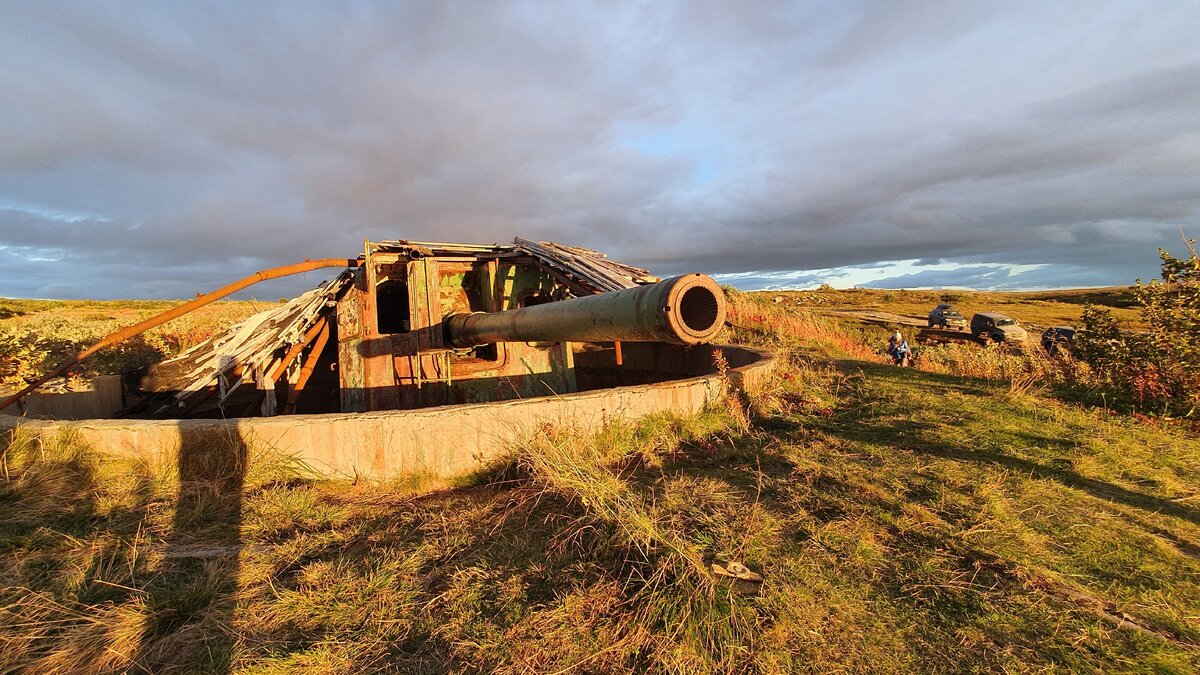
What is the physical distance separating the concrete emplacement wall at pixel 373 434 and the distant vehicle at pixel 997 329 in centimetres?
2174

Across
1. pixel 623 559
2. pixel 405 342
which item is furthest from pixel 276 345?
pixel 623 559

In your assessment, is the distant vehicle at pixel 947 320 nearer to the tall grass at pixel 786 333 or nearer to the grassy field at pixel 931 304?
the grassy field at pixel 931 304

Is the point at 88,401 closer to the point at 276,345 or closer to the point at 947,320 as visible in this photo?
the point at 276,345

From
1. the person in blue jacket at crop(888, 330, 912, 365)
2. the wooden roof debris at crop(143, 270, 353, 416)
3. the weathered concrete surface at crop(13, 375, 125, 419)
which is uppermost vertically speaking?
the wooden roof debris at crop(143, 270, 353, 416)

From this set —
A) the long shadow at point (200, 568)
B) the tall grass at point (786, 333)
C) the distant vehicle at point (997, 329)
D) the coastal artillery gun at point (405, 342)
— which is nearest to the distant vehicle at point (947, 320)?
the distant vehicle at point (997, 329)

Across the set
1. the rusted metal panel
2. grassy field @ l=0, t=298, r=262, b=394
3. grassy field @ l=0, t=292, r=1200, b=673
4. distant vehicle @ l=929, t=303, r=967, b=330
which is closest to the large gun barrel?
grassy field @ l=0, t=292, r=1200, b=673

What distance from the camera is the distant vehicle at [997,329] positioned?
20078 mm

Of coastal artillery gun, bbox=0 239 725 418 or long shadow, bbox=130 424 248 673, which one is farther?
coastal artillery gun, bbox=0 239 725 418

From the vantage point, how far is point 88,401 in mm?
6727

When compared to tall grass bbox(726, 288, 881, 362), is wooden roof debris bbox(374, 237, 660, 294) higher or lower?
higher

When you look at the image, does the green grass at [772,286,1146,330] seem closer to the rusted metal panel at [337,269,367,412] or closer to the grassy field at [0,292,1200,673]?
the grassy field at [0,292,1200,673]

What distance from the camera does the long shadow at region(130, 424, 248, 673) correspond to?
224 cm

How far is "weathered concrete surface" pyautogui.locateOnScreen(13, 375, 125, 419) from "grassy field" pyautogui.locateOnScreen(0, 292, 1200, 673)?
3.35 m

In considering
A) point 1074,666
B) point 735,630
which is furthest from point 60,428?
point 1074,666
